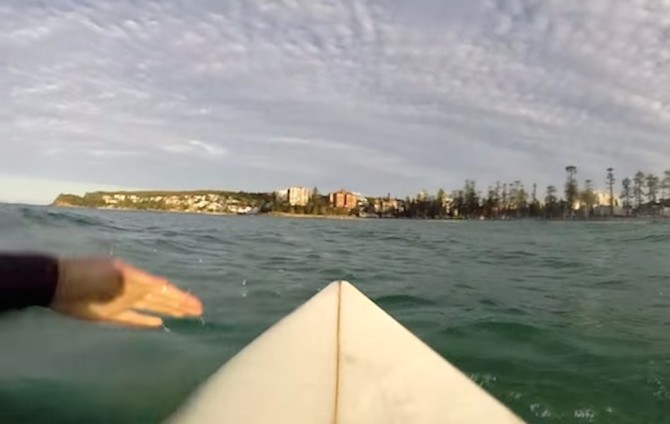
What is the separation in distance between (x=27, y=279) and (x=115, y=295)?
0.35 meters

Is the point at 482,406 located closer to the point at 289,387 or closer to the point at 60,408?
the point at 289,387

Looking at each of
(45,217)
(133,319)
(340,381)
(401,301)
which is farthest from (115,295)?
(401,301)

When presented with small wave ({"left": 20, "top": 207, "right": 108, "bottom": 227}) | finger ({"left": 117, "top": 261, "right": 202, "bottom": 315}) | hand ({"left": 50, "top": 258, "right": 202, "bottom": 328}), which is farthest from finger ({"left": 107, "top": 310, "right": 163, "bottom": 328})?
small wave ({"left": 20, "top": 207, "right": 108, "bottom": 227})

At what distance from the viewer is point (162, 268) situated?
9.51 m

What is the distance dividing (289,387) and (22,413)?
6.87ft

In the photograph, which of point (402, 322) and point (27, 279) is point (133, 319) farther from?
point (402, 322)

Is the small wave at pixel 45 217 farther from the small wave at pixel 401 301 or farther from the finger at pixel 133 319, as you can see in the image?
the small wave at pixel 401 301

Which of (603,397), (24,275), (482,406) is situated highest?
(24,275)

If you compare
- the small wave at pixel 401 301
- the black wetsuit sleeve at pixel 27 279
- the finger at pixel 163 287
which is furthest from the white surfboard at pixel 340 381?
the small wave at pixel 401 301

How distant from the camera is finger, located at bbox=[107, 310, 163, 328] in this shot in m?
2.22

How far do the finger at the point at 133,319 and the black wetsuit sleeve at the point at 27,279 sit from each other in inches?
12.1

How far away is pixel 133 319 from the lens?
7.37 ft

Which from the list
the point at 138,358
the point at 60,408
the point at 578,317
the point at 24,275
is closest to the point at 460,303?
the point at 578,317

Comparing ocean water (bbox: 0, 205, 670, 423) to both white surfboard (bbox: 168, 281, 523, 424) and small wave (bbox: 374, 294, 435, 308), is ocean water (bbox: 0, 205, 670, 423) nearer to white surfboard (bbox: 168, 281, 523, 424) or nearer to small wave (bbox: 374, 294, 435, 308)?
small wave (bbox: 374, 294, 435, 308)
